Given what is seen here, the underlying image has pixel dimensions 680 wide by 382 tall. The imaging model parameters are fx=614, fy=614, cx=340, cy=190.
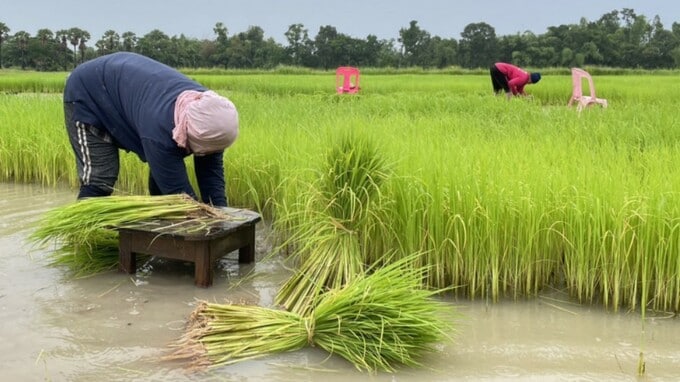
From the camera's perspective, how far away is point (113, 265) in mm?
3086

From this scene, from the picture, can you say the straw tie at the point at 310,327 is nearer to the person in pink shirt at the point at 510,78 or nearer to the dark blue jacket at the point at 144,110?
the dark blue jacket at the point at 144,110

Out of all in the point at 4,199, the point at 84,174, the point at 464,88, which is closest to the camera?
the point at 84,174

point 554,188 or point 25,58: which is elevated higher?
point 25,58

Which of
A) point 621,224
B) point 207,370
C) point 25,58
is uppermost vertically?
point 25,58

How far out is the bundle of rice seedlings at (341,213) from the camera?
2607 mm

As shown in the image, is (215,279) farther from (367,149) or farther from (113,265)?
(367,149)

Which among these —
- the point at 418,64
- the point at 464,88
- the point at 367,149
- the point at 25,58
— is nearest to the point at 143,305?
the point at 367,149

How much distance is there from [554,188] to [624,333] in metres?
0.70

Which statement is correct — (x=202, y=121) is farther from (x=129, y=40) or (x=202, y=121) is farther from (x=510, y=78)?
(x=129, y=40)

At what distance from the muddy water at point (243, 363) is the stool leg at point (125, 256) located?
0.04 m

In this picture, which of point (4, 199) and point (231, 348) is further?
point (4, 199)

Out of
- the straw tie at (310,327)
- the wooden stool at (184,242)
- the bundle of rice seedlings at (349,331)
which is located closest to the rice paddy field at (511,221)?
the bundle of rice seedlings at (349,331)

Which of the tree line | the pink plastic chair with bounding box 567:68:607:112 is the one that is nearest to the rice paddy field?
the pink plastic chair with bounding box 567:68:607:112

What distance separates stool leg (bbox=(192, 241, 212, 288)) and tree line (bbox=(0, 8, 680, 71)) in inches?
1496
